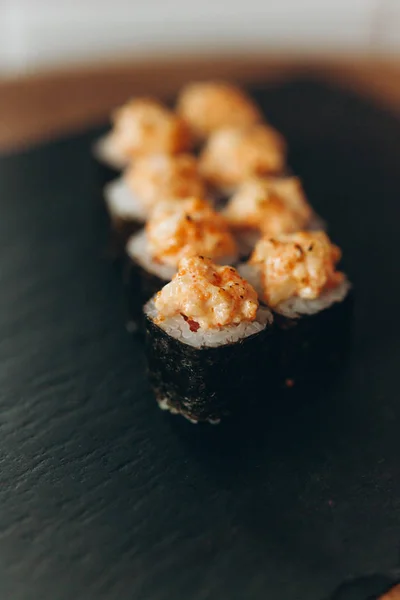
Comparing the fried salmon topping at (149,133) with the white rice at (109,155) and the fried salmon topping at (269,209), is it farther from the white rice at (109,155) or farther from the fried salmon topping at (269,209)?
the fried salmon topping at (269,209)

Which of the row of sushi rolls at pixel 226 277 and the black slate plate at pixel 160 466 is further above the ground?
the row of sushi rolls at pixel 226 277

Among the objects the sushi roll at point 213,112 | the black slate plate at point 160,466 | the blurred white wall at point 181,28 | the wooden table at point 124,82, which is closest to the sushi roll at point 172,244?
the black slate plate at point 160,466

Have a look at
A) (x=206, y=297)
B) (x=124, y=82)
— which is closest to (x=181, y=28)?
(x=124, y=82)

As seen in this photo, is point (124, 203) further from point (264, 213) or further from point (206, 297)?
point (206, 297)

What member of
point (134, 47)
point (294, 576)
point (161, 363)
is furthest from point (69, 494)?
point (134, 47)

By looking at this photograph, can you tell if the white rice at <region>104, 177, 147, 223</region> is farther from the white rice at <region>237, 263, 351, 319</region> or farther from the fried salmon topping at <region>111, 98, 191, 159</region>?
the white rice at <region>237, 263, 351, 319</region>

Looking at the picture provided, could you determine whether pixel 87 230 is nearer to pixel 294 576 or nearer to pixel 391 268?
pixel 391 268

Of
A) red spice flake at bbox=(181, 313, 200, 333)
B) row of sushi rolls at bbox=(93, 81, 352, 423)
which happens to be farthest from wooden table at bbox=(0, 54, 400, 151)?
red spice flake at bbox=(181, 313, 200, 333)
